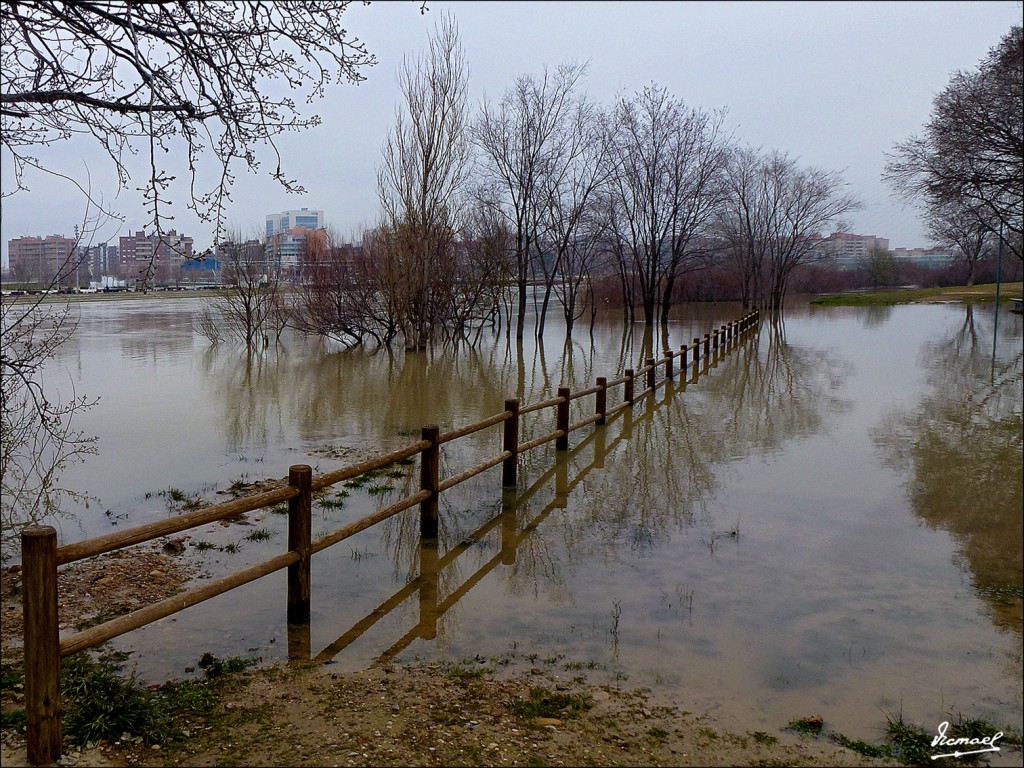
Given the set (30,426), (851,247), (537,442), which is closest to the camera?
(30,426)

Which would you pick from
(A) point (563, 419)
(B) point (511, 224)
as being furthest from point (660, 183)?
(A) point (563, 419)

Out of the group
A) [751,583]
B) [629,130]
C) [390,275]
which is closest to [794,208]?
[629,130]

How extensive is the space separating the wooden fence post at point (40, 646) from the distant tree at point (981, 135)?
15.1 metres

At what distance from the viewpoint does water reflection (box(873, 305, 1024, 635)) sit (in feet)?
20.5

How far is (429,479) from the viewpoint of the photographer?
723 cm

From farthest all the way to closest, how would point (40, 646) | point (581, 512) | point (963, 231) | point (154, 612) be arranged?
point (963, 231) < point (581, 512) < point (154, 612) < point (40, 646)

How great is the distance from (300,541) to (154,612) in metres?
1.23

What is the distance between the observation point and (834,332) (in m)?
34.4

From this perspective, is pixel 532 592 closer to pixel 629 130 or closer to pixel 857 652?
pixel 857 652

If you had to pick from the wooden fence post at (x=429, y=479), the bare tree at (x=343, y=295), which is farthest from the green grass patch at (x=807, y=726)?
the bare tree at (x=343, y=295)

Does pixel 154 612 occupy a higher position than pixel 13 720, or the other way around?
pixel 154 612

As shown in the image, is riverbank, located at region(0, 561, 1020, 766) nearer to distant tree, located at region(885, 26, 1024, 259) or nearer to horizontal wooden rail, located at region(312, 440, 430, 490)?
horizontal wooden rail, located at region(312, 440, 430, 490)

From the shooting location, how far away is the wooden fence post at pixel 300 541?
5328 millimetres

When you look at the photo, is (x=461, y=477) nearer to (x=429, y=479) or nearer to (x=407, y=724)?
(x=429, y=479)
